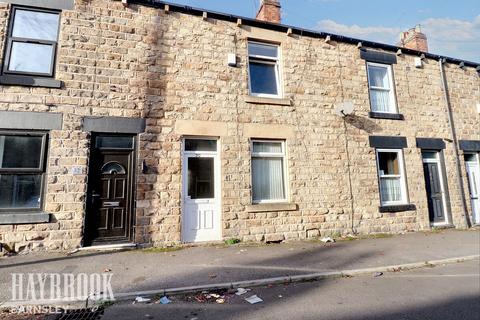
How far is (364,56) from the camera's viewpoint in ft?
30.9

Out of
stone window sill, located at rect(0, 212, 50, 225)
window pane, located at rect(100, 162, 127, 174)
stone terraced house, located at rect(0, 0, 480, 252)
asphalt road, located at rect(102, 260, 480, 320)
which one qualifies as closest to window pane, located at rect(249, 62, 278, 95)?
stone terraced house, located at rect(0, 0, 480, 252)

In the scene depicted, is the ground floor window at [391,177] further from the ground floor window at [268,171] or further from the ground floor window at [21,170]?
the ground floor window at [21,170]

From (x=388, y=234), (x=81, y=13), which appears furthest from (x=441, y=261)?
(x=81, y=13)

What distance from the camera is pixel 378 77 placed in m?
9.76

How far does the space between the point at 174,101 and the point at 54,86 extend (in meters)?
2.73

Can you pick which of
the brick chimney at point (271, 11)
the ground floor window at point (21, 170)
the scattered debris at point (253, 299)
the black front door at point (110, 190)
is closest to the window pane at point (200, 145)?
the black front door at point (110, 190)

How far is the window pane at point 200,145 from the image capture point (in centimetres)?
724

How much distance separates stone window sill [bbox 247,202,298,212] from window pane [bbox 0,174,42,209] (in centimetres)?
499

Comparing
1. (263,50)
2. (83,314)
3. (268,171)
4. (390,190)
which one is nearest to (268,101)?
(263,50)

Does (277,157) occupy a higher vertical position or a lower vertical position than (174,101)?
lower

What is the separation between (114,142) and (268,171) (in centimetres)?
418

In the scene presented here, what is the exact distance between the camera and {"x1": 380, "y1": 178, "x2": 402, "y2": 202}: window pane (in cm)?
884

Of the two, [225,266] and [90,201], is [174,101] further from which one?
[225,266]

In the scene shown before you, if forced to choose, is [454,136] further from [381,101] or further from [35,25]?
[35,25]
